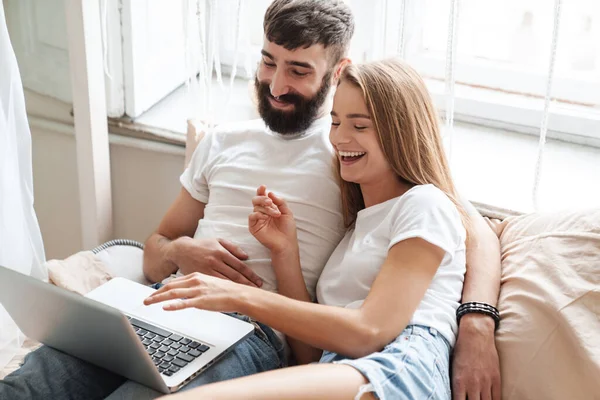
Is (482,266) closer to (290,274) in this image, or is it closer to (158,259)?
(290,274)

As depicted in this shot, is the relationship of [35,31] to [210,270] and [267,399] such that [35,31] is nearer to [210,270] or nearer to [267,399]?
[210,270]

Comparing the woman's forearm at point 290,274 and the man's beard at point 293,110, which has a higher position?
the man's beard at point 293,110

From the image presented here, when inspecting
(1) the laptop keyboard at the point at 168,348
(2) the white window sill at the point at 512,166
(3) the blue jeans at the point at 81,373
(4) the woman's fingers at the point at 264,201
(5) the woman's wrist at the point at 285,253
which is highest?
(4) the woman's fingers at the point at 264,201

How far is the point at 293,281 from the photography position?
1469mm

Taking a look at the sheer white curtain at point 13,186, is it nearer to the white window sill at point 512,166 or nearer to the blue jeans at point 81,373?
the blue jeans at point 81,373

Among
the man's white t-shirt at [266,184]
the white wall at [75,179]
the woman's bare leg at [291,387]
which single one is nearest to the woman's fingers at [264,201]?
the man's white t-shirt at [266,184]

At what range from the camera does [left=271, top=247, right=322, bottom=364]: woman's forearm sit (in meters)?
1.47

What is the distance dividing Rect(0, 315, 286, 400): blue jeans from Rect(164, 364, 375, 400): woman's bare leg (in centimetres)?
17

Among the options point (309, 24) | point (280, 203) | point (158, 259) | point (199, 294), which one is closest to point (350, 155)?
point (280, 203)

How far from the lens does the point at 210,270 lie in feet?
4.95

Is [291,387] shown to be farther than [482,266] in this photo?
No

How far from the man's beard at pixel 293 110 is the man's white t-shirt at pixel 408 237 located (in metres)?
0.26

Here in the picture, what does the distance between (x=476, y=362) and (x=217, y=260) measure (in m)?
0.53

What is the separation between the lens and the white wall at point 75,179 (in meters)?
2.05
